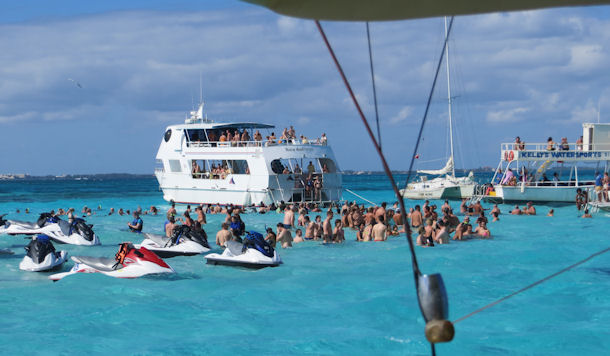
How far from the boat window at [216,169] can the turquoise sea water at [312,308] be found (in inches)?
579

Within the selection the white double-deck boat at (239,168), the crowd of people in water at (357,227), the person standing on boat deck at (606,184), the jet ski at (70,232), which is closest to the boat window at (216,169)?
the white double-deck boat at (239,168)

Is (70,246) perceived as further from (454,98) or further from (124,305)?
(454,98)

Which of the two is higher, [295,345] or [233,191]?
[233,191]

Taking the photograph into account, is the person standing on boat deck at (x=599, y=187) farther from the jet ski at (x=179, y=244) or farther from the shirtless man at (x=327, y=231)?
the jet ski at (x=179, y=244)

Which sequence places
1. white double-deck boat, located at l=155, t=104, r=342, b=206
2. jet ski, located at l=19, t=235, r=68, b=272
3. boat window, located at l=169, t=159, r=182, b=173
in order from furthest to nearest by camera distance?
1. boat window, located at l=169, t=159, r=182, b=173
2. white double-deck boat, located at l=155, t=104, r=342, b=206
3. jet ski, located at l=19, t=235, r=68, b=272

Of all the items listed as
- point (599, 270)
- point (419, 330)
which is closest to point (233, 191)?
point (599, 270)

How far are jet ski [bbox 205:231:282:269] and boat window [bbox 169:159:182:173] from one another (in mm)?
19651

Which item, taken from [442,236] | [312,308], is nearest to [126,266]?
[312,308]

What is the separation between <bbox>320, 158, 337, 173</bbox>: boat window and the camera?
1233 inches

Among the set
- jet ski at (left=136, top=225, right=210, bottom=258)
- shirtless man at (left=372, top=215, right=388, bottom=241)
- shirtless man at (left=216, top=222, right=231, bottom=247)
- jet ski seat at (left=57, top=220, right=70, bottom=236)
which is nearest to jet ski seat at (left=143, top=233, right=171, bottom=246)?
jet ski at (left=136, top=225, right=210, bottom=258)

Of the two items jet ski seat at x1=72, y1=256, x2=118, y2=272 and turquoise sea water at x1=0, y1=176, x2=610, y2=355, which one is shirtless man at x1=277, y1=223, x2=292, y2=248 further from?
jet ski seat at x1=72, y1=256, x2=118, y2=272

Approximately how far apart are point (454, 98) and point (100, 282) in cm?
2984

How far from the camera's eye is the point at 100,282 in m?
13.1

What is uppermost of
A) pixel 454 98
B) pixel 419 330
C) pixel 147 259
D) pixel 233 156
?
pixel 454 98
